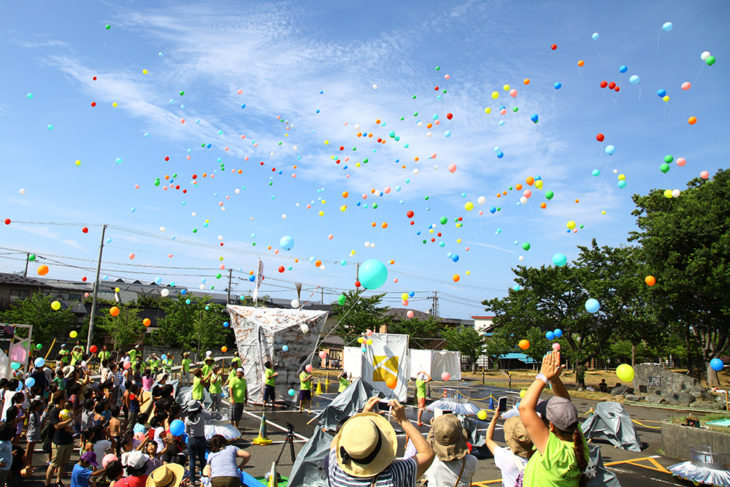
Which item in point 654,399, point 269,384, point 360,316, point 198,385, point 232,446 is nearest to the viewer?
point 232,446

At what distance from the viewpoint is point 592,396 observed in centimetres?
2433

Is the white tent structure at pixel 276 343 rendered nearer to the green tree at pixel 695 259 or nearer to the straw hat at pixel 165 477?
the straw hat at pixel 165 477

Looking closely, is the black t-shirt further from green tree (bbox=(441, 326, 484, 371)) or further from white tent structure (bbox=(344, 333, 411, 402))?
green tree (bbox=(441, 326, 484, 371))

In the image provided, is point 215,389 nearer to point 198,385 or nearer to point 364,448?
point 198,385

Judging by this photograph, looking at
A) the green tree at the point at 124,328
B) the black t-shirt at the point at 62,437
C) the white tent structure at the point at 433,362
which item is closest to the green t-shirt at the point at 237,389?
the black t-shirt at the point at 62,437

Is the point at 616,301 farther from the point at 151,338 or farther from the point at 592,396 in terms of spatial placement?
the point at 151,338

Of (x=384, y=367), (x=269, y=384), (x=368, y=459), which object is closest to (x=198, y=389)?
(x=269, y=384)

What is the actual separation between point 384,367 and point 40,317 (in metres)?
26.3

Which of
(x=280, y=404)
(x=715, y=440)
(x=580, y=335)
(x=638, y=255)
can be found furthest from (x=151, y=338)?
(x=715, y=440)

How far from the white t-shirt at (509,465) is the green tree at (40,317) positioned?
3640 centimetres

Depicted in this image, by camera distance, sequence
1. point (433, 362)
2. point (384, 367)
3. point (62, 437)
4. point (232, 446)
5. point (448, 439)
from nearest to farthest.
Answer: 1. point (448, 439)
2. point (232, 446)
3. point (62, 437)
4. point (384, 367)
5. point (433, 362)

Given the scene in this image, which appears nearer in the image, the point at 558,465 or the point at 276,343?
the point at 558,465

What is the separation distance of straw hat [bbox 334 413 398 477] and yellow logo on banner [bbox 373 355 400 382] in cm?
1603

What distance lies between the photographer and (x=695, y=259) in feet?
72.0
